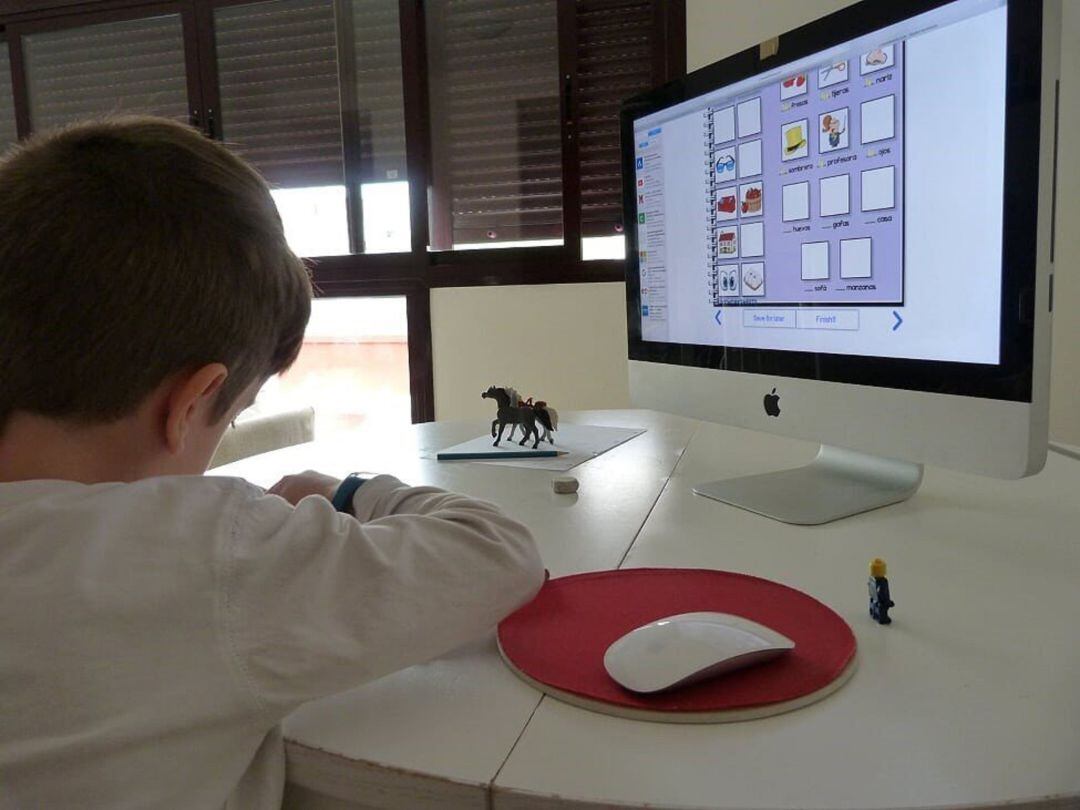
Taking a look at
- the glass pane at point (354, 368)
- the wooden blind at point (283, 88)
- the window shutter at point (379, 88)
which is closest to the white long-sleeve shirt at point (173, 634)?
the glass pane at point (354, 368)

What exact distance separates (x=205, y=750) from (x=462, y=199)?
2.54m

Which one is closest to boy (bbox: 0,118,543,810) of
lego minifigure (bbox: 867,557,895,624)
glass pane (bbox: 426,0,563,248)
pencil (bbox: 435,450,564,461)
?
lego minifigure (bbox: 867,557,895,624)

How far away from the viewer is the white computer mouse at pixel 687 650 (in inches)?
18.6

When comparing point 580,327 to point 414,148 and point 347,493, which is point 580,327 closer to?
point 414,148

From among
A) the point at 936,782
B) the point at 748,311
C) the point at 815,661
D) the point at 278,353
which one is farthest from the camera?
the point at 748,311

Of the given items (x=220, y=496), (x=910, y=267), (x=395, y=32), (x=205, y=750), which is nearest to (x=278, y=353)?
(x=220, y=496)

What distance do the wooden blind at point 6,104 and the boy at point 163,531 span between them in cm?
328

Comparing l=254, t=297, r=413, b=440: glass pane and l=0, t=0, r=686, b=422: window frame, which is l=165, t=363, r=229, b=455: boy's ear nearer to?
l=0, t=0, r=686, b=422: window frame

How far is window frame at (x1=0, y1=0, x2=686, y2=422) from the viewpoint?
2.63 meters

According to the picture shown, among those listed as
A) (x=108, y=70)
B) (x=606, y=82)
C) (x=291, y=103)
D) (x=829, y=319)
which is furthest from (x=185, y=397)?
(x=108, y=70)

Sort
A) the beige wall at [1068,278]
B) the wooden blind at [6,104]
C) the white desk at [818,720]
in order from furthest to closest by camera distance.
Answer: the wooden blind at [6,104] → the beige wall at [1068,278] → the white desk at [818,720]

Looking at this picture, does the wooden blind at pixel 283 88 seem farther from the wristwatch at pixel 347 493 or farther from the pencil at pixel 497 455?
the wristwatch at pixel 347 493

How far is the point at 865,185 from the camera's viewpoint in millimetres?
789

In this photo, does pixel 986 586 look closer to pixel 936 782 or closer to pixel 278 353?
pixel 936 782
